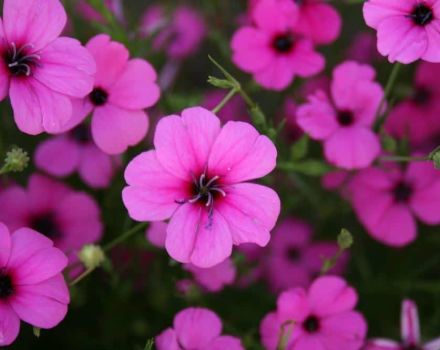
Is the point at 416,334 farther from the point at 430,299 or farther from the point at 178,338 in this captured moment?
the point at 178,338

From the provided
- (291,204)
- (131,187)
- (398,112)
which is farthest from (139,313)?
(398,112)

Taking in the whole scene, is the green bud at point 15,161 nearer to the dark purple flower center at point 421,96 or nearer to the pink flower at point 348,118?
the pink flower at point 348,118

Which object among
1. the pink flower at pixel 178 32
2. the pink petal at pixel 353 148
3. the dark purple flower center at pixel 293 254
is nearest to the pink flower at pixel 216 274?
the pink petal at pixel 353 148

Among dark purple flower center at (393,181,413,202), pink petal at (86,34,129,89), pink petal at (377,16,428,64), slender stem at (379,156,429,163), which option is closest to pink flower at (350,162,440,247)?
dark purple flower center at (393,181,413,202)

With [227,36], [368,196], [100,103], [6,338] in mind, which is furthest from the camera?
[227,36]

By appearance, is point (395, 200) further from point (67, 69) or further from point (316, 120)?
point (67, 69)

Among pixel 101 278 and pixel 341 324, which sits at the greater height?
pixel 341 324

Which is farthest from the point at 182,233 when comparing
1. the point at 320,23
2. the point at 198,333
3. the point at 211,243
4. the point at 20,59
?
the point at 320,23
